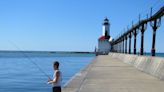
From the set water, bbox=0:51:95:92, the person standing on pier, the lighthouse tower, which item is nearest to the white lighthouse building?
the lighthouse tower

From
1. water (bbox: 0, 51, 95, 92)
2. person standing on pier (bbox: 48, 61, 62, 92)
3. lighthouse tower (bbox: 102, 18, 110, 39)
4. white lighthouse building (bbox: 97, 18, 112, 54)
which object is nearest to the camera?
person standing on pier (bbox: 48, 61, 62, 92)

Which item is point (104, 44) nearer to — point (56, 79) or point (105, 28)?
point (105, 28)

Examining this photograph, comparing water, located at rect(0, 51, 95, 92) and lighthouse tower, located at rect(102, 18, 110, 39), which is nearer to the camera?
water, located at rect(0, 51, 95, 92)

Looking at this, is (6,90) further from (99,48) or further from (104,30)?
(104,30)

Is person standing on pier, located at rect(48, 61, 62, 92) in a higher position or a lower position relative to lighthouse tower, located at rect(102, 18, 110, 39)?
lower

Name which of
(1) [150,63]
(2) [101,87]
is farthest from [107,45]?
(2) [101,87]

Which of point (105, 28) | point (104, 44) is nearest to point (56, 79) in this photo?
point (104, 44)

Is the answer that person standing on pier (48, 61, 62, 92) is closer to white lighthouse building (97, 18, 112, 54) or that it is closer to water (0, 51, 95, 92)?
water (0, 51, 95, 92)

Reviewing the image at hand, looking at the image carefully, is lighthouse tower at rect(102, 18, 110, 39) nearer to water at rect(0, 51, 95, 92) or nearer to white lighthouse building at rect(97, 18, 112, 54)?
white lighthouse building at rect(97, 18, 112, 54)

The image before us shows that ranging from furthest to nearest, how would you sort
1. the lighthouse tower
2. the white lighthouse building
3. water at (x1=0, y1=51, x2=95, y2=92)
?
the lighthouse tower
the white lighthouse building
water at (x1=0, y1=51, x2=95, y2=92)

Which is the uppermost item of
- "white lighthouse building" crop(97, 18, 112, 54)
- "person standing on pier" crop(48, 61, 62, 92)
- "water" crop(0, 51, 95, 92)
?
"white lighthouse building" crop(97, 18, 112, 54)

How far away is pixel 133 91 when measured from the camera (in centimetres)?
1316

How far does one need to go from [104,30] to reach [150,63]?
89416mm

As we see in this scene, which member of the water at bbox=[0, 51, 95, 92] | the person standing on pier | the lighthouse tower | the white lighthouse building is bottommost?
the water at bbox=[0, 51, 95, 92]
